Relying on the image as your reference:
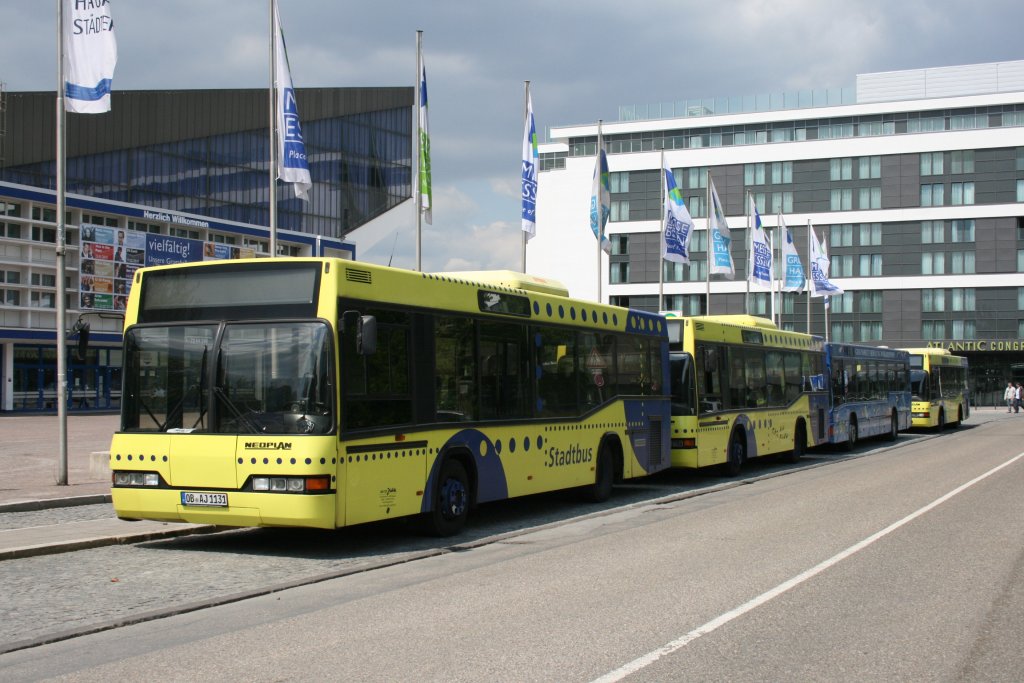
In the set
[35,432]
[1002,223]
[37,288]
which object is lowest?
[35,432]

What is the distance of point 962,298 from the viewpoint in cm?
8362

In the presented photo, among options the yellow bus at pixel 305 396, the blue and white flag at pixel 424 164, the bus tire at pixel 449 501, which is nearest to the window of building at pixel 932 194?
→ the blue and white flag at pixel 424 164

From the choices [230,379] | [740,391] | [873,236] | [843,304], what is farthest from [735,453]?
[873,236]

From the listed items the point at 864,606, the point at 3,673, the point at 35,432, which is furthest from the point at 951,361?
the point at 3,673

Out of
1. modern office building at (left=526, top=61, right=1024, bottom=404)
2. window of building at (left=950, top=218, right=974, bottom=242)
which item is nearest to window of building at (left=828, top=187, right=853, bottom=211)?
modern office building at (left=526, top=61, right=1024, bottom=404)

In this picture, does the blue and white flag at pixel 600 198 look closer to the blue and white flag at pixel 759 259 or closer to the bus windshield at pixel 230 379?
the blue and white flag at pixel 759 259

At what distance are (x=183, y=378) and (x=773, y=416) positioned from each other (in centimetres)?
1599

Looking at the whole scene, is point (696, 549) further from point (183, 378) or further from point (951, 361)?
point (951, 361)

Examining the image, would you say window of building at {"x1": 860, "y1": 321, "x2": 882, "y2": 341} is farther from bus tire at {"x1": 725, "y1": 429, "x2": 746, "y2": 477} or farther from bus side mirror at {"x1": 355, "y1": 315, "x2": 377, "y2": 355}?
bus side mirror at {"x1": 355, "y1": 315, "x2": 377, "y2": 355}

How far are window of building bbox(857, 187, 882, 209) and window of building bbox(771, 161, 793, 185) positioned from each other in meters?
5.81

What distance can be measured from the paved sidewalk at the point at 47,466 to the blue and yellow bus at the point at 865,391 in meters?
18.4

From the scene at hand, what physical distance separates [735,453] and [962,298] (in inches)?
2738

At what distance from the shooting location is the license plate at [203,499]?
10531 millimetres

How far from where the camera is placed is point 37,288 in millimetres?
53562
